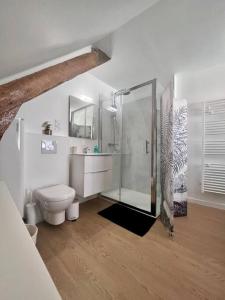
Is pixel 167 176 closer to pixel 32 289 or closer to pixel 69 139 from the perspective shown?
pixel 69 139

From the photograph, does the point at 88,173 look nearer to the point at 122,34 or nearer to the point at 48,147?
the point at 48,147

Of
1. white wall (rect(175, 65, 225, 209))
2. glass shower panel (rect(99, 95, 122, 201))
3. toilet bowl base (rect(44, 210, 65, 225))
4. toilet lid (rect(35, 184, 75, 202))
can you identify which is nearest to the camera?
toilet lid (rect(35, 184, 75, 202))

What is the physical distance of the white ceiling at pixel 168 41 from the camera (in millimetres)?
1448

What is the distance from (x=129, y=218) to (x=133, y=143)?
126 centimetres

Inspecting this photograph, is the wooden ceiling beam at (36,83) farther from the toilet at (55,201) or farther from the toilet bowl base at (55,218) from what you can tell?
the toilet bowl base at (55,218)

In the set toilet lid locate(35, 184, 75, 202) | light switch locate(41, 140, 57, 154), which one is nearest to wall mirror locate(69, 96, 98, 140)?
light switch locate(41, 140, 57, 154)

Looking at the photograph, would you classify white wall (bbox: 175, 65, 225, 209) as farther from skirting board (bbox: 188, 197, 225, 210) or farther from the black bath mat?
the black bath mat

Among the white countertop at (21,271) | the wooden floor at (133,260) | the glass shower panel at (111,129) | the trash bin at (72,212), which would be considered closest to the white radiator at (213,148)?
the wooden floor at (133,260)

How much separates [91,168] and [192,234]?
1.49 m

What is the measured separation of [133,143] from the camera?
267cm

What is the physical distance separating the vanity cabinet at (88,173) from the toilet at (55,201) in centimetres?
36

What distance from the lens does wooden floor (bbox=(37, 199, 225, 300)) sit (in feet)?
3.28

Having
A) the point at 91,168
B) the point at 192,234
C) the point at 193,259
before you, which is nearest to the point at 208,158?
the point at 192,234

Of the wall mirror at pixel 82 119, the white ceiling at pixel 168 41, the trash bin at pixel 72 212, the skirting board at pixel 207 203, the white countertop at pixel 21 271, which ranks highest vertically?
the white ceiling at pixel 168 41
